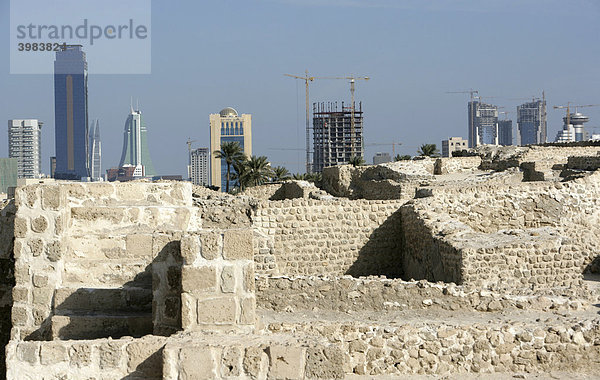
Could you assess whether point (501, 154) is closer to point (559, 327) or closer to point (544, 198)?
point (544, 198)

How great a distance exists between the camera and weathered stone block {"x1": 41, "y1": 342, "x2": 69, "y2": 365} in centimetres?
481

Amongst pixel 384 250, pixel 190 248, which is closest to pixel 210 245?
pixel 190 248

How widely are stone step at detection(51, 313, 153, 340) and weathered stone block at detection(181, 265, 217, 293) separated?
40.0 inches

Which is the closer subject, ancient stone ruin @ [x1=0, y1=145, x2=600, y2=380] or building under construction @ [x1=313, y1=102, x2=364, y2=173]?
ancient stone ruin @ [x1=0, y1=145, x2=600, y2=380]

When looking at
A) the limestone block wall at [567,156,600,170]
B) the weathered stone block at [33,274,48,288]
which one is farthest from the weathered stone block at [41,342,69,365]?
the limestone block wall at [567,156,600,170]

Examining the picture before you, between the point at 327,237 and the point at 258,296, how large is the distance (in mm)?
4157

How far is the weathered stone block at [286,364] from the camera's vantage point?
14.3ft

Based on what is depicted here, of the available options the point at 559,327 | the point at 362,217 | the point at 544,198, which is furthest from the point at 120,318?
the point at 544,198

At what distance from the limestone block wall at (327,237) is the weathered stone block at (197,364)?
23.5ft

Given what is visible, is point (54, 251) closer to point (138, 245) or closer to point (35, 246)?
point (35, 246)

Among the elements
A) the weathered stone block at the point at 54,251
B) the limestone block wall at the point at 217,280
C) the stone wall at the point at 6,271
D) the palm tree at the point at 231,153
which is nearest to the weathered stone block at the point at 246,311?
the limestone block wall at the point at 217,280

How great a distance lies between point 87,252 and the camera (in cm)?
659

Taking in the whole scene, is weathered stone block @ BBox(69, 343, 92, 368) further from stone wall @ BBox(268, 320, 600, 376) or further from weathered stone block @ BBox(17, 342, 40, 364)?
stone wall @ BBox(268, 320, 600, 376)

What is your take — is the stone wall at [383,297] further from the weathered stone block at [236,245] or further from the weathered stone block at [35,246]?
the weathered stone block at [236,245]
